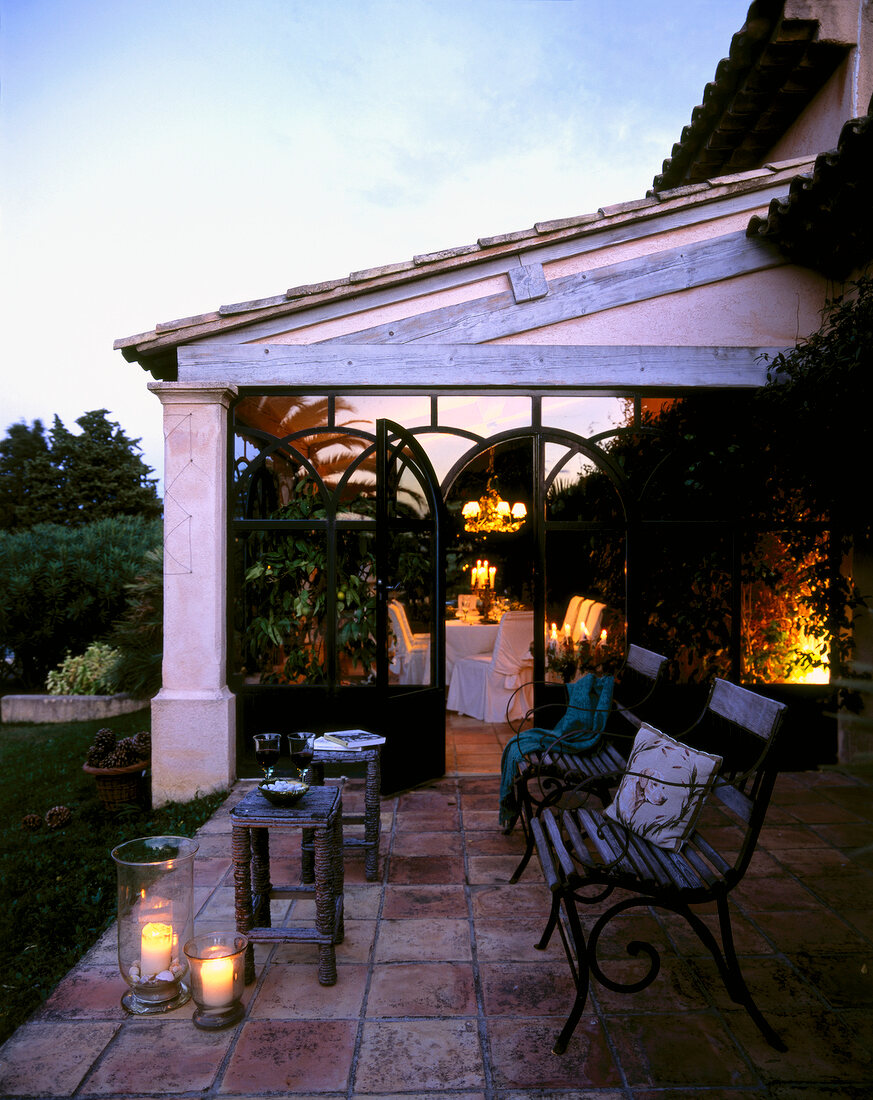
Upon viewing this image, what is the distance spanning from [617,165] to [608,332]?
73.7 ft

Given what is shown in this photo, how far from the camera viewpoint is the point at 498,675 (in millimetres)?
6656

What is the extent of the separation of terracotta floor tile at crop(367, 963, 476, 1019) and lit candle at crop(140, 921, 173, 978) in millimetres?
734

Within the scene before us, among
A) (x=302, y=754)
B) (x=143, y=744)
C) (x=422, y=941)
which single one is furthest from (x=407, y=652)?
(x=422, y=941)

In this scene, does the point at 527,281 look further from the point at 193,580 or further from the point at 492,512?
the point at 193,580

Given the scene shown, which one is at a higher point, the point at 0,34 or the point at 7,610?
the point at 0,34

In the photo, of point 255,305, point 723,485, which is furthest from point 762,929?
point 255,305

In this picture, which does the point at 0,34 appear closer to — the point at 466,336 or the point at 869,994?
the point at 466,336

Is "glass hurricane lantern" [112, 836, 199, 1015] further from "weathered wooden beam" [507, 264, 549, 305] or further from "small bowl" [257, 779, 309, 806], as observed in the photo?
"weathered wooden beam" [507, 264, 549, 305]

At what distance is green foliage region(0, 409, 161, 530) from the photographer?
22703 mm

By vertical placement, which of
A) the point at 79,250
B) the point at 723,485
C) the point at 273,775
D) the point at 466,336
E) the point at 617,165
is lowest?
the point at 273,775

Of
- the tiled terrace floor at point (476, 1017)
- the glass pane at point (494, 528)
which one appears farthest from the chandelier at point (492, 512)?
the tiled terrace floor at point (476, 1017)

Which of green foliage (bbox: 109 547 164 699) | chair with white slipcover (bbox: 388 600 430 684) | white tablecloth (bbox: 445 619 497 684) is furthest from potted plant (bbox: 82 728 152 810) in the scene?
white tablecloth (bbox: 445 619 497 684)

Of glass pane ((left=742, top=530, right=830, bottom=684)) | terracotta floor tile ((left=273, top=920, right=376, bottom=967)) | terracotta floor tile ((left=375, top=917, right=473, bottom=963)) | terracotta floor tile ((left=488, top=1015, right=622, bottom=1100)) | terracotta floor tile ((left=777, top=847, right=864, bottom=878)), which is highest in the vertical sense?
glass pane ((left=742, top=530, right=830, bottom=684))

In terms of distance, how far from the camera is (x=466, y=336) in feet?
16.3
